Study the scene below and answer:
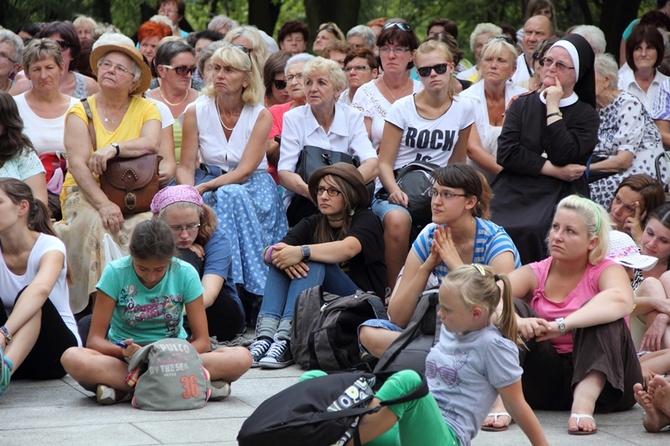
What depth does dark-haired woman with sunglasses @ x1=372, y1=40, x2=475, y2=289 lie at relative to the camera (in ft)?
26.3

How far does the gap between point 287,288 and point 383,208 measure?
1.02 metres

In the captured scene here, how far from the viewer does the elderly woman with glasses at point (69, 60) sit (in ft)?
31.8

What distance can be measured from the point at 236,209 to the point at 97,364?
2416 mm

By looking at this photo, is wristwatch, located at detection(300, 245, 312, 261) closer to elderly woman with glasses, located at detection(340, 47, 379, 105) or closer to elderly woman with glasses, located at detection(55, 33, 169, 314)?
elderly woman with glasses, located at detection(55, 33, 169, 314)

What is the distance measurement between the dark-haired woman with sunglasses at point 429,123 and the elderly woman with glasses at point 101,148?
1.64 m

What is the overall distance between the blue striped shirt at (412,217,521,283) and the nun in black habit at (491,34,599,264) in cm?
136

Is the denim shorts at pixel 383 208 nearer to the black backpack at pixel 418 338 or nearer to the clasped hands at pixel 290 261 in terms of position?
the clasped hands at pixel 290 261

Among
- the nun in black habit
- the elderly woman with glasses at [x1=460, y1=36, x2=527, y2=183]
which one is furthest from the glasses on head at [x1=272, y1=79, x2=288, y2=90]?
the nun in black habit

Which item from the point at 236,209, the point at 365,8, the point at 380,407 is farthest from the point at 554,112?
the point at 365,8

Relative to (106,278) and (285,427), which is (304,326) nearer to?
(106,278)

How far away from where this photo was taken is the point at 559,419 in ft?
18.0

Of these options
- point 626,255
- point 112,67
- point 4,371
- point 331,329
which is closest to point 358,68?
point 112,67

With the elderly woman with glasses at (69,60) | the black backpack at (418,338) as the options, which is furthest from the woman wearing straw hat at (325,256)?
the elderly woman with glasses at (69,60)

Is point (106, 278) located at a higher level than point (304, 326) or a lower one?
higher
